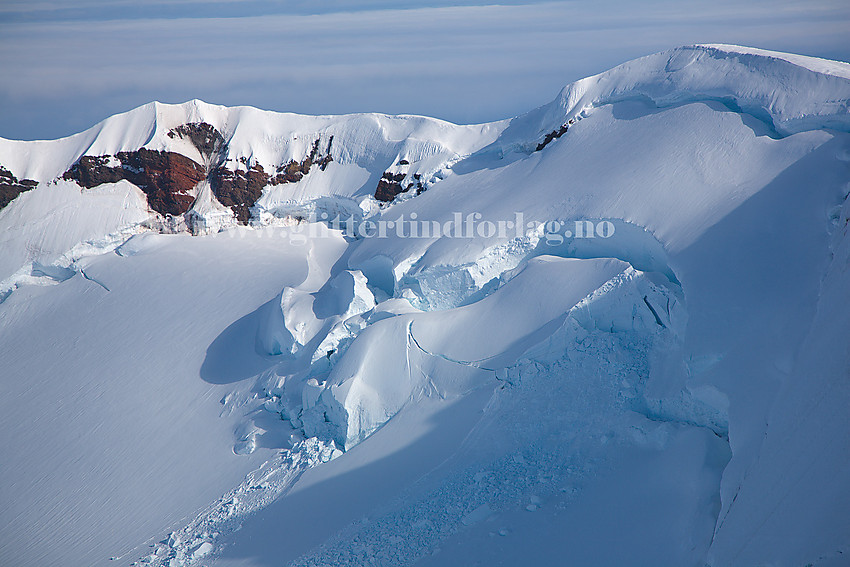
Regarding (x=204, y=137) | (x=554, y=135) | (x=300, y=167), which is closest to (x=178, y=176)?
(x=204, y=137)

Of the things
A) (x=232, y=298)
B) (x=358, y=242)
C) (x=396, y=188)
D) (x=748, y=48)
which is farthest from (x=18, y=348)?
(x=748, y=48)

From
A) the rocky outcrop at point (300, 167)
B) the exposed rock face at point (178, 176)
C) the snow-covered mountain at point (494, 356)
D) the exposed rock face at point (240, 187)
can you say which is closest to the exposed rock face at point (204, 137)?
the exposed rock face at point (178, 176)

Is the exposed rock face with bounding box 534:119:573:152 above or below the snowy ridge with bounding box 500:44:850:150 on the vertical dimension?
below

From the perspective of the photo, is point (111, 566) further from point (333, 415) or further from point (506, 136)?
point (506, 136)

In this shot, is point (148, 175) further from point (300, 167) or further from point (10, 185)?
point (300, 167)

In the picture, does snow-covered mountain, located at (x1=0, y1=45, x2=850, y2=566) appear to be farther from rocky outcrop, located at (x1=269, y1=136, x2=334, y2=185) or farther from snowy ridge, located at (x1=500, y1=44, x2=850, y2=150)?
rocky outcrop, located at (x1=269, y1=136, x2=334, y2=185)

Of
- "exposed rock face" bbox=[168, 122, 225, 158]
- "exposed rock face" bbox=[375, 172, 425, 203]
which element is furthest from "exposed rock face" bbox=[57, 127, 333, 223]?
"exposed rock face" bbox=[375, 172, 425, 203]

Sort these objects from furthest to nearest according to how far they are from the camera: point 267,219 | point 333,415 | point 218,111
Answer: point 218,111, point 267,219, point 333,415
